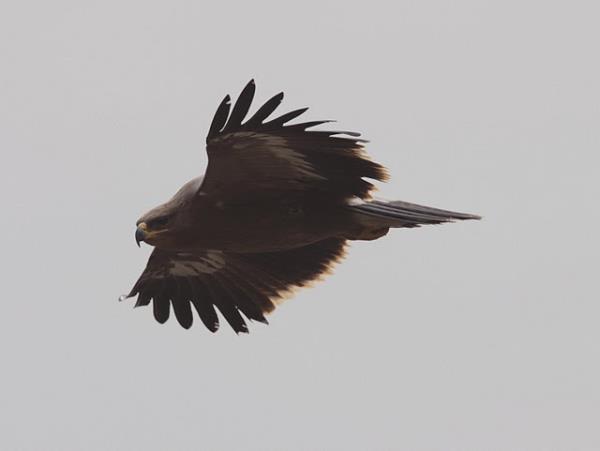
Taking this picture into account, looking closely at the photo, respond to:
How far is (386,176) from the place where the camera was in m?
11.3

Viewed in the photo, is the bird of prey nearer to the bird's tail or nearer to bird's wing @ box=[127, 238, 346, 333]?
the bird's tail

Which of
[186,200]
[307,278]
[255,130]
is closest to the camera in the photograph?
[255,130]

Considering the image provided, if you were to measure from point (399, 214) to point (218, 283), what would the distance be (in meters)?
2.63

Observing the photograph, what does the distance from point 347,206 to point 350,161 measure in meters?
0.43

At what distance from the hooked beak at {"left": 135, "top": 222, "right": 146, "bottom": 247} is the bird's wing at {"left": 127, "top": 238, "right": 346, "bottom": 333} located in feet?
4.99

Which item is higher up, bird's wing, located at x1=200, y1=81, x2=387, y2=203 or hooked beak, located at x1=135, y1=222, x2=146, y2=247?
bird's wing, located at x1=200, y1=81, x2=387, y2=203

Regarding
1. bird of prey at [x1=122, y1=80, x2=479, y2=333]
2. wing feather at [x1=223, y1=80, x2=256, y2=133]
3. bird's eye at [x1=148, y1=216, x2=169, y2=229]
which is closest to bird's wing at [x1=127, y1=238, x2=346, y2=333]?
bird of prey at [x1=122, y1=80, x2=479, y2=333]

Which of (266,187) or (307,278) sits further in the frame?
(307,278)

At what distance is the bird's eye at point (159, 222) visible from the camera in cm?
1149

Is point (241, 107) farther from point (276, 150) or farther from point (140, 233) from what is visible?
point (140, 233)

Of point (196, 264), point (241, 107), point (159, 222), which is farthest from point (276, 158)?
point (196, 264)

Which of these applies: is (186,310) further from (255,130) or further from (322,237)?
(255,130)

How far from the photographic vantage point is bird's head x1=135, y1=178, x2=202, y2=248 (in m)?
11.4

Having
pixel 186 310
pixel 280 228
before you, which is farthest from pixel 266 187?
pixel 186 310
